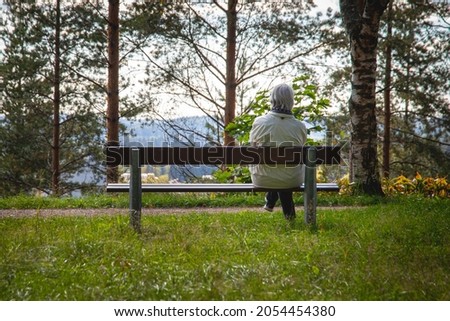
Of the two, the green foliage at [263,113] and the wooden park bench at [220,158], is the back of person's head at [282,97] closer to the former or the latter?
the wooden park bench at [220,158]

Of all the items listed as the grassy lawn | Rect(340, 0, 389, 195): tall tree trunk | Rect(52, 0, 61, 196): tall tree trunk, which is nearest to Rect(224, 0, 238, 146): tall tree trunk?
Rect(52, 0, 61, 196): tall tree trunk

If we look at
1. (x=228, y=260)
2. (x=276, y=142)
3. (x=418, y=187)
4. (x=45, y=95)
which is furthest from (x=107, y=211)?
(x=45, y=95)

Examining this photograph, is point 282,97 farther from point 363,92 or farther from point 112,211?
point 363,92

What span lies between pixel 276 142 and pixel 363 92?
3.41m

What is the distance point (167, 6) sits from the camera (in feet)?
45.2

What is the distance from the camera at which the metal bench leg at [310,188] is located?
5.42m

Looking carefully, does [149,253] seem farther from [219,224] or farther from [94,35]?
[94,35]

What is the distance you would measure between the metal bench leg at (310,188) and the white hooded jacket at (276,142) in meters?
0.11

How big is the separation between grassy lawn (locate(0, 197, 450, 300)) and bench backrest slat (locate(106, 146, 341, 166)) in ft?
2.18

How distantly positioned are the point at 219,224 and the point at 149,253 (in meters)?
1.32

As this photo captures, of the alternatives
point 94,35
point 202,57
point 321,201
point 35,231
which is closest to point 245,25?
point 202,57

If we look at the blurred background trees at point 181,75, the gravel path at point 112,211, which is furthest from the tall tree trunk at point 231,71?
the gravel path at point 112,211

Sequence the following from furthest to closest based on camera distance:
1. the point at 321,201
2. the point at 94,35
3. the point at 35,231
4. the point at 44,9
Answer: the point at 44,9, the point at 94,35, the point at 321,201, the point at 35,231

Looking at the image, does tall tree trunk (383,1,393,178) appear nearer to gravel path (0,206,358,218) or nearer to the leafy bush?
the leafy bush
